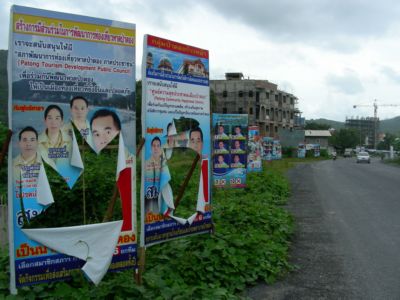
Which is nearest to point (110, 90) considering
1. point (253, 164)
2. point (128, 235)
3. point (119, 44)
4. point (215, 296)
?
point (119, 44)

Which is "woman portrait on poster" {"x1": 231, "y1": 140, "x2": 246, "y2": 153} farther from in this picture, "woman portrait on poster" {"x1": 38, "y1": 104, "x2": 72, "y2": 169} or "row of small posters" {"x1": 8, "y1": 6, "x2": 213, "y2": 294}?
"woman portrait on poster" {"x1": 38, "y1": 104, "x2": 72, "y2": 169}

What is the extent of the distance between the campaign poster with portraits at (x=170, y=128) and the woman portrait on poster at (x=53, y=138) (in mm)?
1112

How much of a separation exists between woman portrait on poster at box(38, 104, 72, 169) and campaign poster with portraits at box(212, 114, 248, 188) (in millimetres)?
8425

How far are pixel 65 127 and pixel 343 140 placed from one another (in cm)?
15121

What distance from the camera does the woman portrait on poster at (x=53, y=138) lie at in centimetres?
417

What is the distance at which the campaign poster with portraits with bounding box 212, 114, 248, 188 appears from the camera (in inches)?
502

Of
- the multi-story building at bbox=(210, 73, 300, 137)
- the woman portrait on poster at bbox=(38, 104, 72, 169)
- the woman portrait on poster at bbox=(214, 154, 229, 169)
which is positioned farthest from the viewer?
the multi-story building at bbox=(210, 73, 300, 137)

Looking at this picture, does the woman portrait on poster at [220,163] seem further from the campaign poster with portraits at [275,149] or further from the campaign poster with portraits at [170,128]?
the campaign poster with portraits at [275,149]

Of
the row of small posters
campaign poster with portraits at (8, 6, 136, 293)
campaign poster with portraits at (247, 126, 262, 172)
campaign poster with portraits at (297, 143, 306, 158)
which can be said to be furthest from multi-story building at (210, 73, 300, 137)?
campaign poster with portraits at (8, 6, 136, 293)

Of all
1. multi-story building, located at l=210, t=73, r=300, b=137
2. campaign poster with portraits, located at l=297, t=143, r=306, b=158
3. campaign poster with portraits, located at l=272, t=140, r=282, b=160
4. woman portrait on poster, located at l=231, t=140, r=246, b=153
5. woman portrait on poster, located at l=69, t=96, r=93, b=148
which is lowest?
campaign poster with portraits, located at l=297, t=143, r=306, b=158

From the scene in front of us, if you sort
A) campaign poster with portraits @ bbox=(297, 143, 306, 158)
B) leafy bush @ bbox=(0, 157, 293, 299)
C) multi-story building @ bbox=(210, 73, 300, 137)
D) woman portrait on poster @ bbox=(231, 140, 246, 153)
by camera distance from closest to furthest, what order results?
leafy bush @ bbox=(0, 157, 293, 299) < woman portrait on poster @ bbox=(231, 140, 246, 153) < campaign poster with portraits @ bbox=(297, 143, 306, 158) < multi-story building @ bbox=(210, 73, 300, 137)

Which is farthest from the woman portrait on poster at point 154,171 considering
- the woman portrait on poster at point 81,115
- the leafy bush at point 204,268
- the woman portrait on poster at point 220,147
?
the woman portrait on poster at point 220,147

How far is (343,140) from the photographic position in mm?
148125

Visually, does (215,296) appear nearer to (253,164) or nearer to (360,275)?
(360,275)
